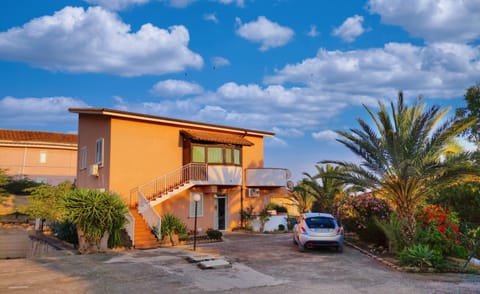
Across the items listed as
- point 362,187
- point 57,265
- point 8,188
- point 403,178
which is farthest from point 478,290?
point 8,188

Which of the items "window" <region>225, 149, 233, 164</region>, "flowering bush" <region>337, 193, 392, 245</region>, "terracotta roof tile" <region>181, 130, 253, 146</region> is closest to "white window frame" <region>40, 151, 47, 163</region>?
"terracotta roof tile" <region>181, 130, 253, 146</region>

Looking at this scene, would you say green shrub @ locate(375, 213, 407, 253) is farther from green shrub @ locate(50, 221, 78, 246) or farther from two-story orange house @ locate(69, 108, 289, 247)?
green shrub @ locate(50, 221, 78, 246)

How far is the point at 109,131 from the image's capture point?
20047 mm

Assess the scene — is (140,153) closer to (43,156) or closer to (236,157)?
(236,157)

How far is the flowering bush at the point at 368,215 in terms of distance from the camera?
16.9 m

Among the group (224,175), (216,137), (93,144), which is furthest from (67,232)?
(216,137)

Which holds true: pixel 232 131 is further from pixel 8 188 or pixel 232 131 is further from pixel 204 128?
pixel 8 188

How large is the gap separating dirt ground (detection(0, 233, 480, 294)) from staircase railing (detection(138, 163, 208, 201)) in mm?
5240

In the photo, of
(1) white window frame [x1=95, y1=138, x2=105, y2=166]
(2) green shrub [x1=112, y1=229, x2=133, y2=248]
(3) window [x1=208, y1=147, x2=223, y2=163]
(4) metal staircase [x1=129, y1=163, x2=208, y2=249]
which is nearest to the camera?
(2) green shrub [x1=112, y1=229, x2=133, y2=248]

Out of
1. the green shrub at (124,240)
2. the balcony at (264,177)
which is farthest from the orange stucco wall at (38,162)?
the green shrub at (124,240)

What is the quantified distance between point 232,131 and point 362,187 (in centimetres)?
1106

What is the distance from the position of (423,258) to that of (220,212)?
13575 mm

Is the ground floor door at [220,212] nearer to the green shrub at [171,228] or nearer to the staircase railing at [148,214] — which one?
the green shrub at [171,228]

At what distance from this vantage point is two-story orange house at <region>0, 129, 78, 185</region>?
3425cm
